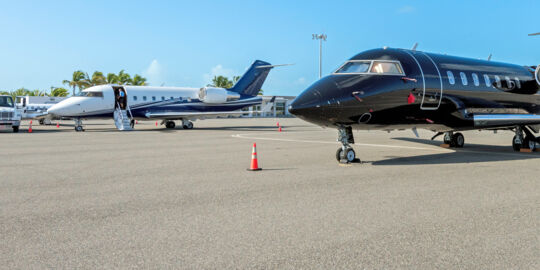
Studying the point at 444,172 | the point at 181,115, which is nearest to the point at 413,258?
the point at 444,172

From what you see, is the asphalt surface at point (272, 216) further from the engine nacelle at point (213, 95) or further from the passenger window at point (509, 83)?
the engine nacelle at point (213, 95)

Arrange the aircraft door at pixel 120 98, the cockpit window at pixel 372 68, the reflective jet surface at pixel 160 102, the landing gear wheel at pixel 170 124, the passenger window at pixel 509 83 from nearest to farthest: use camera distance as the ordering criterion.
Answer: the cockpit window at pixel 372 68 → the passenger window at pixel 509 83 → the reflective jet surface at pixel 160 102 → the aircraft door at pixel 120 98 → the landing gear wheel at pixel 170 124

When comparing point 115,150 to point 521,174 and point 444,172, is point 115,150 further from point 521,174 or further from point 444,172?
point 521,174

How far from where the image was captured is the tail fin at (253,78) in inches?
1314

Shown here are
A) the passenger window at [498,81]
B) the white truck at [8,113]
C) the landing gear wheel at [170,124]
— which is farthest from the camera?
the landing gear wheel at [170,124]

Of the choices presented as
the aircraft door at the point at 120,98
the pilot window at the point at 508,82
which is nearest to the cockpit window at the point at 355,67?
the pilot window at the point at 508,82

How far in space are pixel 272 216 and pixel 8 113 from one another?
24531 millimetres

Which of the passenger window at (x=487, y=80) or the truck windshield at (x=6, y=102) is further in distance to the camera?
the truck windshield at (x=6, y=102)

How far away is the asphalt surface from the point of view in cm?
371

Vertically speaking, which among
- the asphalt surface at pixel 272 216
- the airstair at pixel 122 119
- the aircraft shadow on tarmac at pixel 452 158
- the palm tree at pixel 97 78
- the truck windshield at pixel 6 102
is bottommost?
the asphalt surface at pixel 272 216

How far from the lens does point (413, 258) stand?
3686 millimetres

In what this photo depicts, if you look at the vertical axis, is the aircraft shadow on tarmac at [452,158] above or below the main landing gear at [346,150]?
below

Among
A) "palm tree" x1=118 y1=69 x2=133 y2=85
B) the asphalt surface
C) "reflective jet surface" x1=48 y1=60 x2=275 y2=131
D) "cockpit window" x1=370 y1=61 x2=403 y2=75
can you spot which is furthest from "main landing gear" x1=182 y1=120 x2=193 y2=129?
"palm tree" x1=118 y1=69 x2=133 y2=85

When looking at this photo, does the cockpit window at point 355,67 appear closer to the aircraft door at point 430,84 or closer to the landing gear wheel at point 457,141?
the aircraft door at point 430,84
